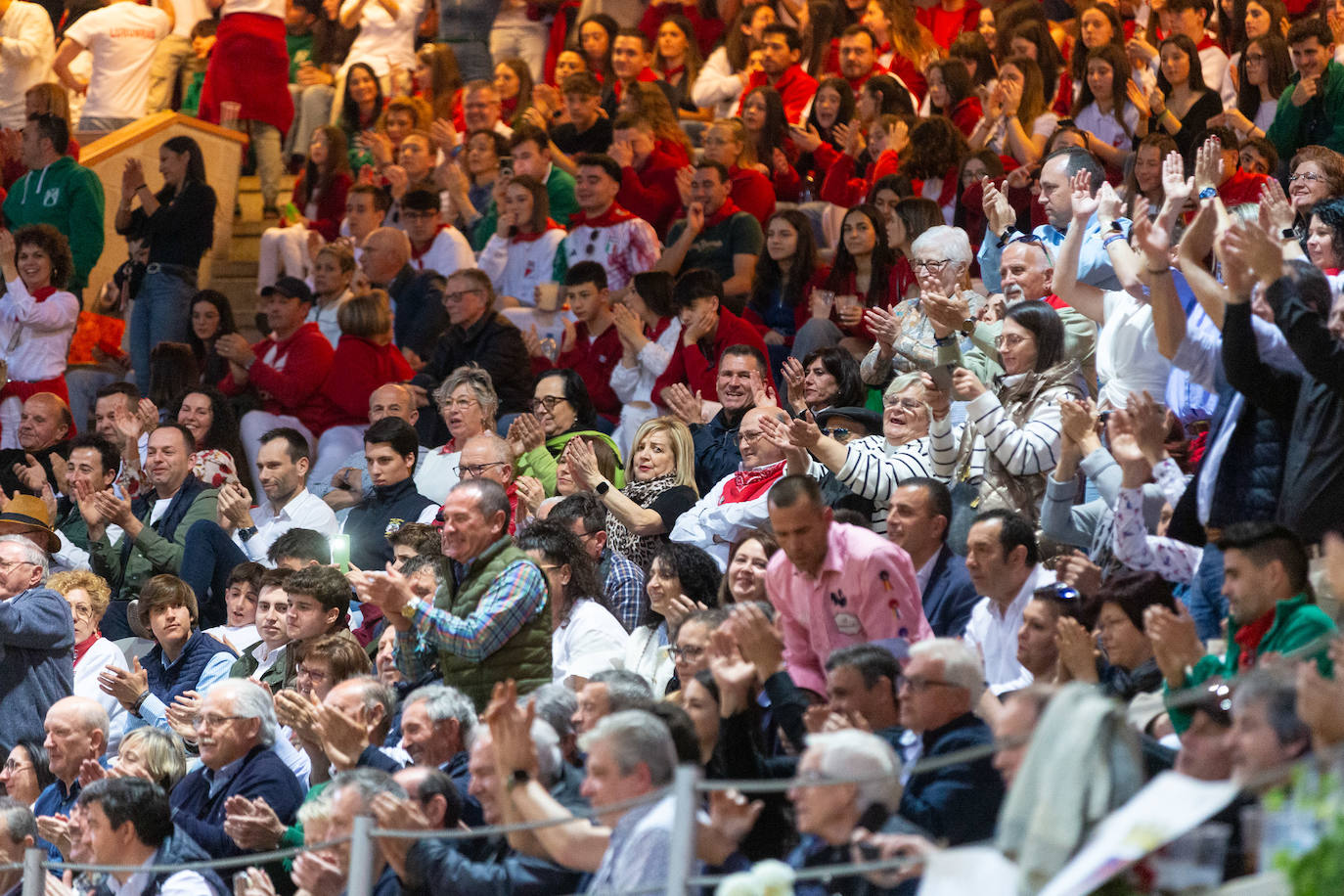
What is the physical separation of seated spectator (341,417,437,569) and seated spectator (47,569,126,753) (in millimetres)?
1034

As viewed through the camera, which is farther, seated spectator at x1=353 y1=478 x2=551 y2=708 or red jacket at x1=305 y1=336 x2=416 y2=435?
red jacket at x1=305 y1=336 x2=416 y2=435

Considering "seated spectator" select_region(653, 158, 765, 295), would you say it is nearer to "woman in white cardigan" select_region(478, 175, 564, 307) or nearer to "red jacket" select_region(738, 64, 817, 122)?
"woman in white cardigan" select_region(478, 175, 564, 307)

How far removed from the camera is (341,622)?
7.21 metres

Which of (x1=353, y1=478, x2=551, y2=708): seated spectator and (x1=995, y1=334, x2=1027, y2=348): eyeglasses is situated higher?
(x1=995, y1=334, x2=1027, y2=348): eyeglasses

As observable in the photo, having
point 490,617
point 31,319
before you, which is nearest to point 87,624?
point 31,319

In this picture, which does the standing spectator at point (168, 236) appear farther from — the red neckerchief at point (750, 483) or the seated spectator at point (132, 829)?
the seated spectator at point (132, 829)

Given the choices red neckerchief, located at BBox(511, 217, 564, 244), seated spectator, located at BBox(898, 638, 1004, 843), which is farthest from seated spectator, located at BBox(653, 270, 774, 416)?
seated spectator, located at BBox(898, 638, 1004, 843)

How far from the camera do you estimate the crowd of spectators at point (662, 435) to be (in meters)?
4.71

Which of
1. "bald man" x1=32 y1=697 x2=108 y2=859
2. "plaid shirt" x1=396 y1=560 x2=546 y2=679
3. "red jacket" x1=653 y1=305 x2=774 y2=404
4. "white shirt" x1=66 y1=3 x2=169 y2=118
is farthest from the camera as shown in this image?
"white shirt" x1=66 y1=3 x2=169 y2=118

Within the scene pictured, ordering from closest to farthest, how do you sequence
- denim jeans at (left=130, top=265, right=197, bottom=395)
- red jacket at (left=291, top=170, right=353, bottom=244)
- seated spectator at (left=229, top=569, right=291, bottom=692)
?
seated spectator at (left=229, top=569, right=291, bottom=692) → denim jeans at (left=130, top=265, right=197, bottom=395) → red jacket at (left=291, top=170, right=353, bottom=244)

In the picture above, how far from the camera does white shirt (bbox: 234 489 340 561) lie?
8.72 m

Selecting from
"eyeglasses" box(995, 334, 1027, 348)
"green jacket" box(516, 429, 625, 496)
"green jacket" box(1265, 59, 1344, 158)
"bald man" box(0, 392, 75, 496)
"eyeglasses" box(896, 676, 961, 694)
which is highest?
"green jacket" box(1265, 59, 1344, 158)

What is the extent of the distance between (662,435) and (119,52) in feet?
23.1

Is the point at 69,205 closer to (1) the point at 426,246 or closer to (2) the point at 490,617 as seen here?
(1) the point at 426,246
